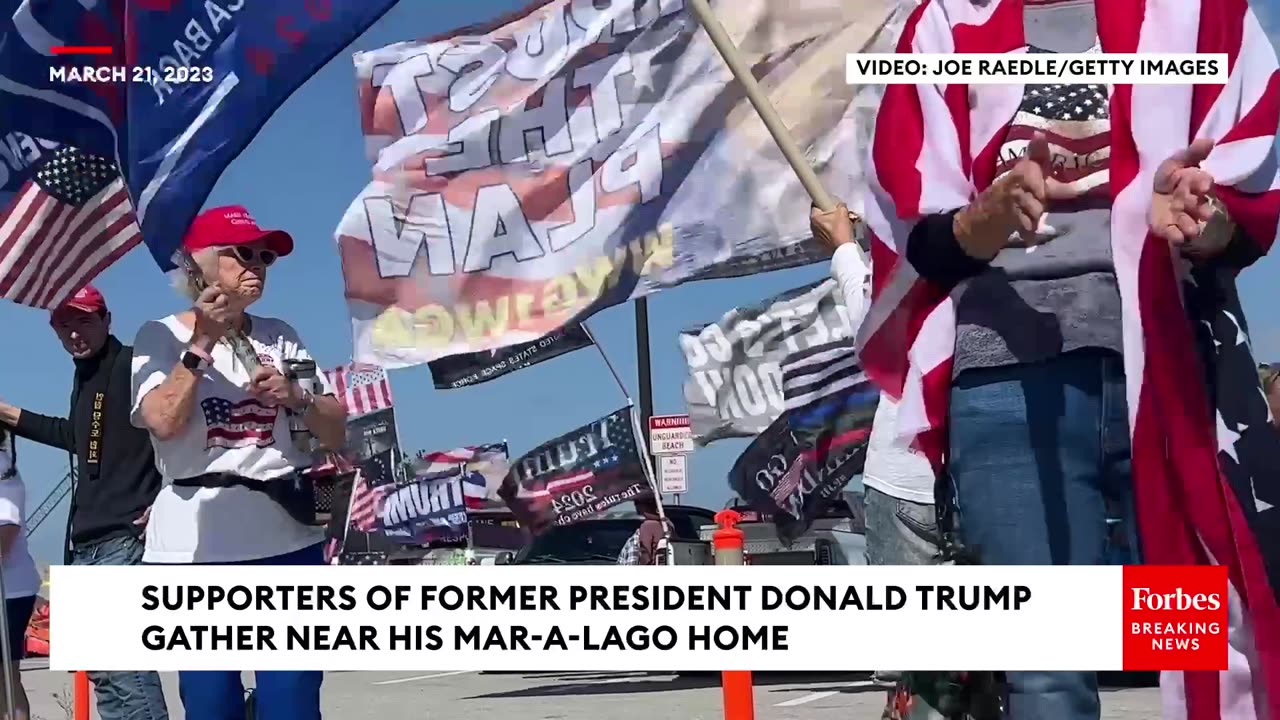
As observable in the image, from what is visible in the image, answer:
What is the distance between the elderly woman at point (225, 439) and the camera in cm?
436

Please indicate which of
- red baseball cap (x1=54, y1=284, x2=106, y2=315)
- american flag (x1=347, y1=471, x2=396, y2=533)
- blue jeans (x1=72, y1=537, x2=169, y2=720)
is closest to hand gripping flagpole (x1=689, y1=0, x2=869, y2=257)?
american flag (x1=347, y1=471, x2=396, y2=533)

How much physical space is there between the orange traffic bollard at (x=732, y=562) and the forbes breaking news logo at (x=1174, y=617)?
112 cm

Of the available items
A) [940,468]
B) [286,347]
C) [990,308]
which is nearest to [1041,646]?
[940,468]

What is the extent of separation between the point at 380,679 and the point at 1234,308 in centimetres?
1007

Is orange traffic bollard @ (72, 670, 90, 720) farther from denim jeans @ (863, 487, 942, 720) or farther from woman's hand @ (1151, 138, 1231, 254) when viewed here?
woman's hand @ (1151, 138, 1231, 254)

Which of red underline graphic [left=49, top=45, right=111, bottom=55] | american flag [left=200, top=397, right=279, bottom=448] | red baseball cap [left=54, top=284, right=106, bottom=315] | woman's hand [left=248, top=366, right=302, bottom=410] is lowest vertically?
american flag [left=200, top=397, right=279, bottom=448]

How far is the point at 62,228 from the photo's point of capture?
506cm

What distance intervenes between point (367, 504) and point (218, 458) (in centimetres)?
142

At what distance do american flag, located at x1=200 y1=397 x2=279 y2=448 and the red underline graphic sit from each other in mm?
1214

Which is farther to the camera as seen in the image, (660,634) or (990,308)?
(660,634)

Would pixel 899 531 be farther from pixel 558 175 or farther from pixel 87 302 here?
pixel 87 302

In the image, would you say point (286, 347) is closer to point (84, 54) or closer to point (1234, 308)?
point (84, 54)

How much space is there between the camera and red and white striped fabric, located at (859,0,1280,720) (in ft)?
11.0

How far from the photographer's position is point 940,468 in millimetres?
3500
